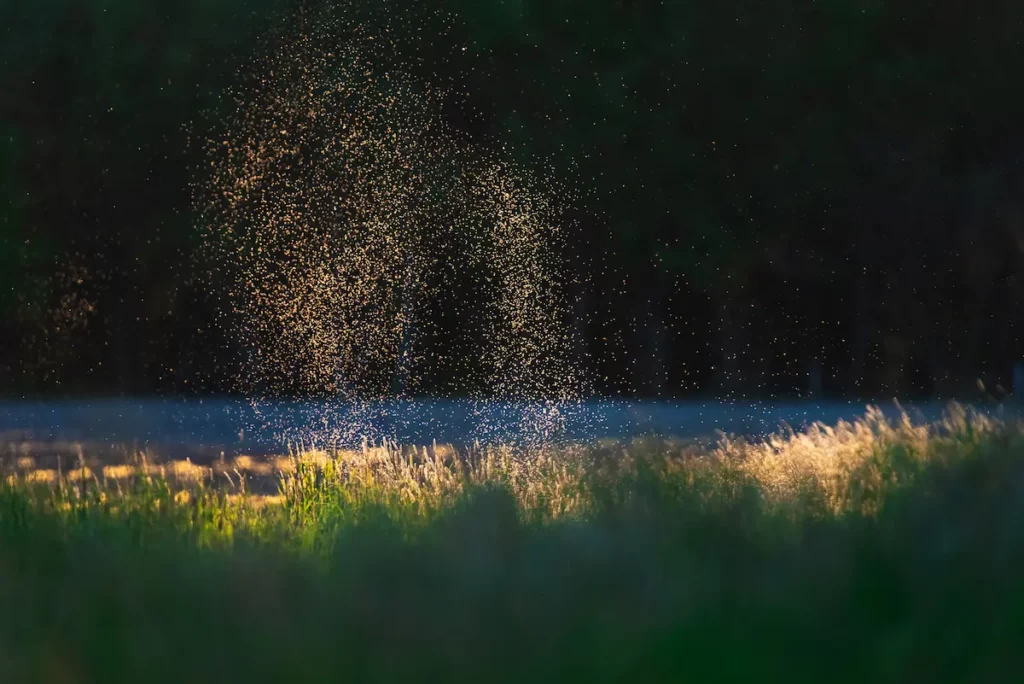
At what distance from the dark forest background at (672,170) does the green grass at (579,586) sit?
11889mm

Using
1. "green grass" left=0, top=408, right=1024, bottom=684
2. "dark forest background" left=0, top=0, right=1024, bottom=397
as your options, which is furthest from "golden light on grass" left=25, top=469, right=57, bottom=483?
"dark forest background" left=0, top=0, right=1024, bottom=397

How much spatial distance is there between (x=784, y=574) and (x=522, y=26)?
13843 millimetres

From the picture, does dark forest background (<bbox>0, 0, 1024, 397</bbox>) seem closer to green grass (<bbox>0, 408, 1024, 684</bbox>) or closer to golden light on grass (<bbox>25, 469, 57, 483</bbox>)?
golden light on grass (<bbox>25, 469, 57, 483</bbox>)

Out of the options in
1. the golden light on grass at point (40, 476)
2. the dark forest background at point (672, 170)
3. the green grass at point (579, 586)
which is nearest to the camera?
the green grass at point (579, 586)

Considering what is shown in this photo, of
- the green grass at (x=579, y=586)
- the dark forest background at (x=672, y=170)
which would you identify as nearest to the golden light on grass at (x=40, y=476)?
the green grass at (x=579, y=586)

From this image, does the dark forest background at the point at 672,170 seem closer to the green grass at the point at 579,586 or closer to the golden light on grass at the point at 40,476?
the golden light on grass at the point at 40,476

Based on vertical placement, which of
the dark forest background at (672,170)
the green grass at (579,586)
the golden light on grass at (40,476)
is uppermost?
the dark forest background at (672,170)

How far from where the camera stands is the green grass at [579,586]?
3869 mm

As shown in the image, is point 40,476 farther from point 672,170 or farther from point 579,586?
point 672,170

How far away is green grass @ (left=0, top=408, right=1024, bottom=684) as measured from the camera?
3.87 metres

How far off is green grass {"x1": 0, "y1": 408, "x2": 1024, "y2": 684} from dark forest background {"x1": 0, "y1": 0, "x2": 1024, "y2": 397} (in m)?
11.9

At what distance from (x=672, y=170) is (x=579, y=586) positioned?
45.9 feet

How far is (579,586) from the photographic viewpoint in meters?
4.31

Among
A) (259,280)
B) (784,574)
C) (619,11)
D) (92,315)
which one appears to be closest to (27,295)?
(92,315)
